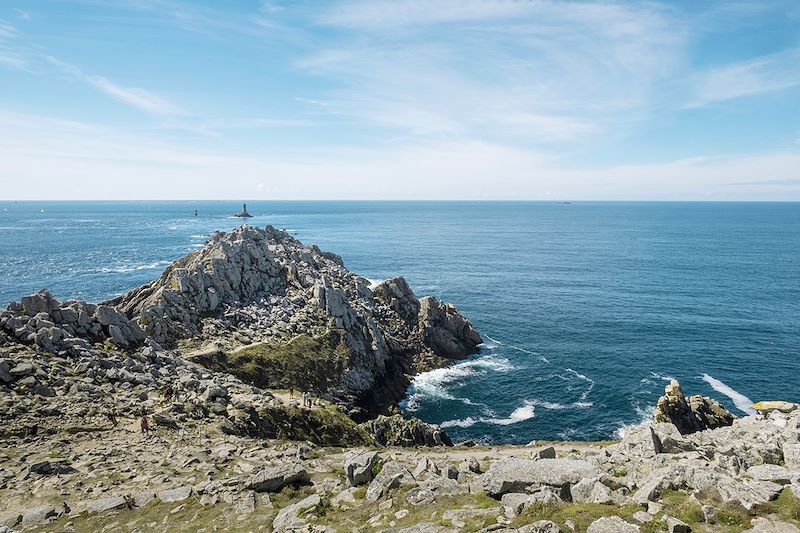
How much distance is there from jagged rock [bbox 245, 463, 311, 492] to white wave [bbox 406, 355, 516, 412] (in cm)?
Result: 3802

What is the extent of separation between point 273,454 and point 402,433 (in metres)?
21.7

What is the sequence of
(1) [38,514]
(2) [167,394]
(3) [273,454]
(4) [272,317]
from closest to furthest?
(1) [38,514] < (3) [273,454] < (2) [167,394] < (4) [272,317]

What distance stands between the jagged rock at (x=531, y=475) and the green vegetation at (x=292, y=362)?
115 feet

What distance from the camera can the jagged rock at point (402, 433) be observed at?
45625 millimetres

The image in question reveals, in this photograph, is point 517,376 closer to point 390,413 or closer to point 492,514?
point 390,413

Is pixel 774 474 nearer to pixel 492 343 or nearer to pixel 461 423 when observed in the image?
pixel 461 423

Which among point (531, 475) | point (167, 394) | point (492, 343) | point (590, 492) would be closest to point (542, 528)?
point (590, 492)

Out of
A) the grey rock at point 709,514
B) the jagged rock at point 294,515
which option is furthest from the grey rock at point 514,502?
the jagged rock at point 294,515

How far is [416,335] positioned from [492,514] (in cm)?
6244

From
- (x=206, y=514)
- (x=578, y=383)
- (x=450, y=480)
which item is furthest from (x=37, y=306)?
(x=578, y=383)

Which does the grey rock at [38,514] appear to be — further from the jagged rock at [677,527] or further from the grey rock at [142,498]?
the jagged rock at [677,527]

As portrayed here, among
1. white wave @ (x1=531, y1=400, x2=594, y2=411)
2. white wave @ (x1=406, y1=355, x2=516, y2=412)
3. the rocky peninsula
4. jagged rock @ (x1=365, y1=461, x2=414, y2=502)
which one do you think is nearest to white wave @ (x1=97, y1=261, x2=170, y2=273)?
the rocky peninsula

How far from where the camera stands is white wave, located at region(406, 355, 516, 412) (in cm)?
6362

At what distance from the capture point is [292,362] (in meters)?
54.3
